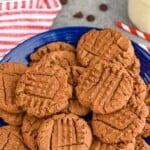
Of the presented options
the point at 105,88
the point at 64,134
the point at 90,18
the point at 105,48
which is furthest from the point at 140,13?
the point at 64,134

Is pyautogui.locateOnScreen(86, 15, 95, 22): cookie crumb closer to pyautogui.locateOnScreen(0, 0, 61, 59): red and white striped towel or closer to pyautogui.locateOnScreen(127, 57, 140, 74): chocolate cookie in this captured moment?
pyautogui.locateOnScreen(0, 0, 61, 59): red and white striped towel

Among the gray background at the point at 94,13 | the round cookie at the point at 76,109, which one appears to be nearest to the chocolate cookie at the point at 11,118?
the round cookie at the point at 76,109

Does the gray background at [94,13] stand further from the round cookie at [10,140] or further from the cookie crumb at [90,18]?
the round cookie at [10,140]

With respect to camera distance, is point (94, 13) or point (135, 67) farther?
point (94, 13)

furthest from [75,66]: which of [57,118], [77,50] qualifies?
[57,118]

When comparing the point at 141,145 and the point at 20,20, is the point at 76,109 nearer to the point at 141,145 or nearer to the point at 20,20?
the point at 141,145

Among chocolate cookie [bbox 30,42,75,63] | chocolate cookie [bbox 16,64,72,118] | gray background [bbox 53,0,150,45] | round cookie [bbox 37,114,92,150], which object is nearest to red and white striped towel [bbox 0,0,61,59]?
gray background [bbox 53,0,150,45]

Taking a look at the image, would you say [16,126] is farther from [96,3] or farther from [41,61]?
[96,3]
